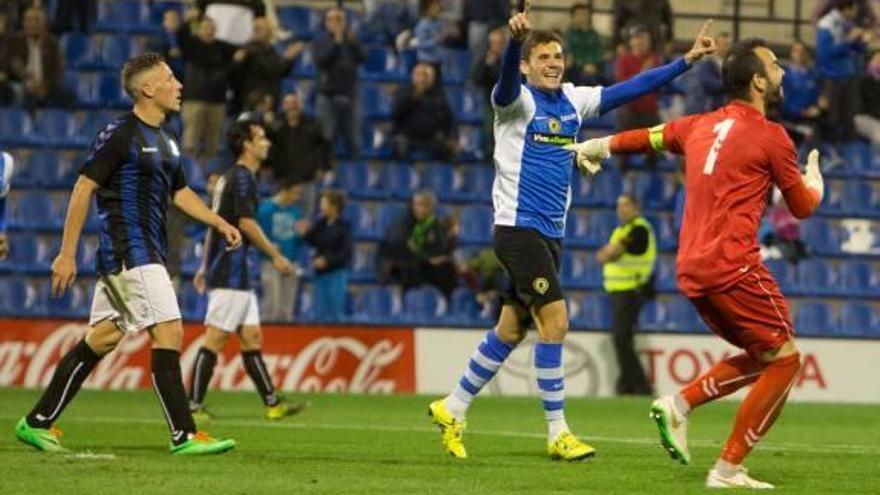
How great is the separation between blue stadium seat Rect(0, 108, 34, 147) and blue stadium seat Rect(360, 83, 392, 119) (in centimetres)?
439

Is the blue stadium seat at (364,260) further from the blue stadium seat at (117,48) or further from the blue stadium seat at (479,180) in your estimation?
the blue stadium seat at (117,48)

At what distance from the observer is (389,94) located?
87.8 ft

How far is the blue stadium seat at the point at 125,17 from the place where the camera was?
2650 centimetres

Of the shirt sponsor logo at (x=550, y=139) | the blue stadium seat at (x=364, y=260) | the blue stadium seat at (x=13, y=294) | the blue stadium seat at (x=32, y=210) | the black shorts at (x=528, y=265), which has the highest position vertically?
the shirt sponsor logo at (x=550, y=139)

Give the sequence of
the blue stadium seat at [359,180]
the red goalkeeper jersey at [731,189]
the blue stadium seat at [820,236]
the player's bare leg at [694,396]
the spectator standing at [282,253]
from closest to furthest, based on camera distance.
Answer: the red goalkeeper jersey at [731,189]
the player's bare leg at [694,396]
the spectator standing at [282,253]
the blue stadium seat at [359,180]
the blue stadium seat at [820,236]

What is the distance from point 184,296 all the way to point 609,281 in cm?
485

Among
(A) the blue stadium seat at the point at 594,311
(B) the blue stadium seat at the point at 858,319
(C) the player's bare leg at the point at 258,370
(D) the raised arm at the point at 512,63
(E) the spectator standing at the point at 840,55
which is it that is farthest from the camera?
(E) the spectator standing at the point at 840,55

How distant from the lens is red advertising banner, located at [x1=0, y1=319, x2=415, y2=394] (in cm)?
2116

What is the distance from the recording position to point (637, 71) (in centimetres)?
2539

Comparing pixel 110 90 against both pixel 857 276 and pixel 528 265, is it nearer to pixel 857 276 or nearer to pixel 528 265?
pixel 857 276

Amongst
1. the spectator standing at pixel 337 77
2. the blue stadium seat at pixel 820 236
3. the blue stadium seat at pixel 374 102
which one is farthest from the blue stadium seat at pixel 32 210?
the blue stadium seat at pixel 820 236

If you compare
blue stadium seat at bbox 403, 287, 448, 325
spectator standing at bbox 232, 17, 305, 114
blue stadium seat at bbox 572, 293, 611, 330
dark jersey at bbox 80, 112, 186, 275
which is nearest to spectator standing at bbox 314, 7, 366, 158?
spectator standing at bbox 232, 17, 305, 114

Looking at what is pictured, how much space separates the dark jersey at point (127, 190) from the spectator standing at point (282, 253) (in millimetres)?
10033

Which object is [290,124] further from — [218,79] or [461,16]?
[461,16]
